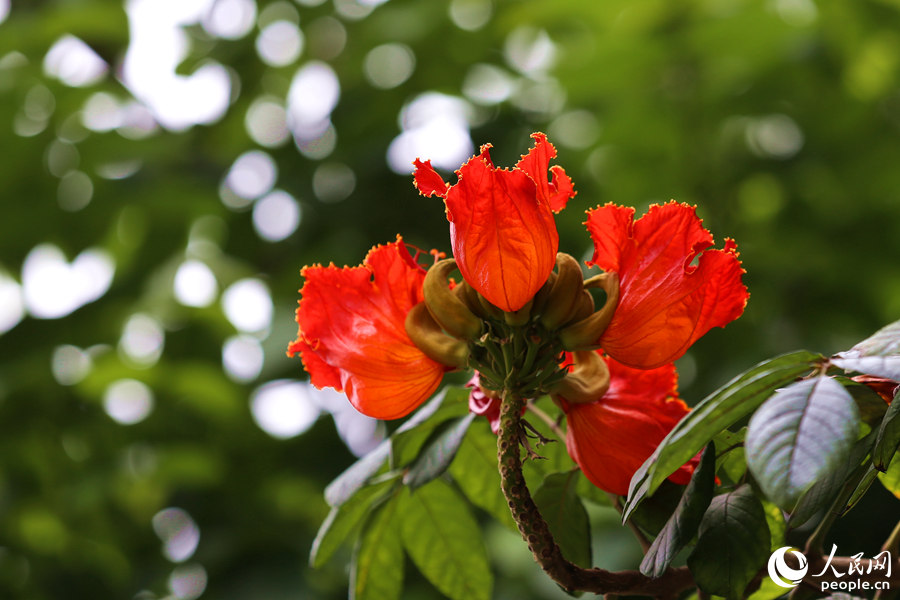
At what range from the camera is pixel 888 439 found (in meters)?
0.51

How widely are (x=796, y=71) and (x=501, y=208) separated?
1680 millimetres

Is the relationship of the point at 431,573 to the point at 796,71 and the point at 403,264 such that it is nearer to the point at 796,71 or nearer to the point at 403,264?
the point at 403,264

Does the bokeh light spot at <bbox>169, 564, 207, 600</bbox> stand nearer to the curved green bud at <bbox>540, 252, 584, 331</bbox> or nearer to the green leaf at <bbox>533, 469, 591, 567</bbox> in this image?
the green leaf at <bbox>533, 469, 591, 567</bbox>

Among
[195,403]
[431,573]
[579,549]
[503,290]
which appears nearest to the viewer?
[503,290]

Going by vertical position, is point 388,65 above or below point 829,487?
below

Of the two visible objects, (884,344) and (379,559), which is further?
(379,559)

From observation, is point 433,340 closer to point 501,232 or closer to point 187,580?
point 501,232

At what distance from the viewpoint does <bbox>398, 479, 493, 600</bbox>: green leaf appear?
857 mm

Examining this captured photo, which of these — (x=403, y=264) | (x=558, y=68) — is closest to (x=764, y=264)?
(x=558, y=68)

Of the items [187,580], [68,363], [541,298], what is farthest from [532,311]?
[68,363]

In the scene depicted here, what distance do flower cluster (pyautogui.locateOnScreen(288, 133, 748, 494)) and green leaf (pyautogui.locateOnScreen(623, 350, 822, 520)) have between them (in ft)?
0.36

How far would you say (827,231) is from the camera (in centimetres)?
204

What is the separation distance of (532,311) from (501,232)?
0.07m

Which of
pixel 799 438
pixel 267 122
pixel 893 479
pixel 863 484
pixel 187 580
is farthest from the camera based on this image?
pixel 267 122
